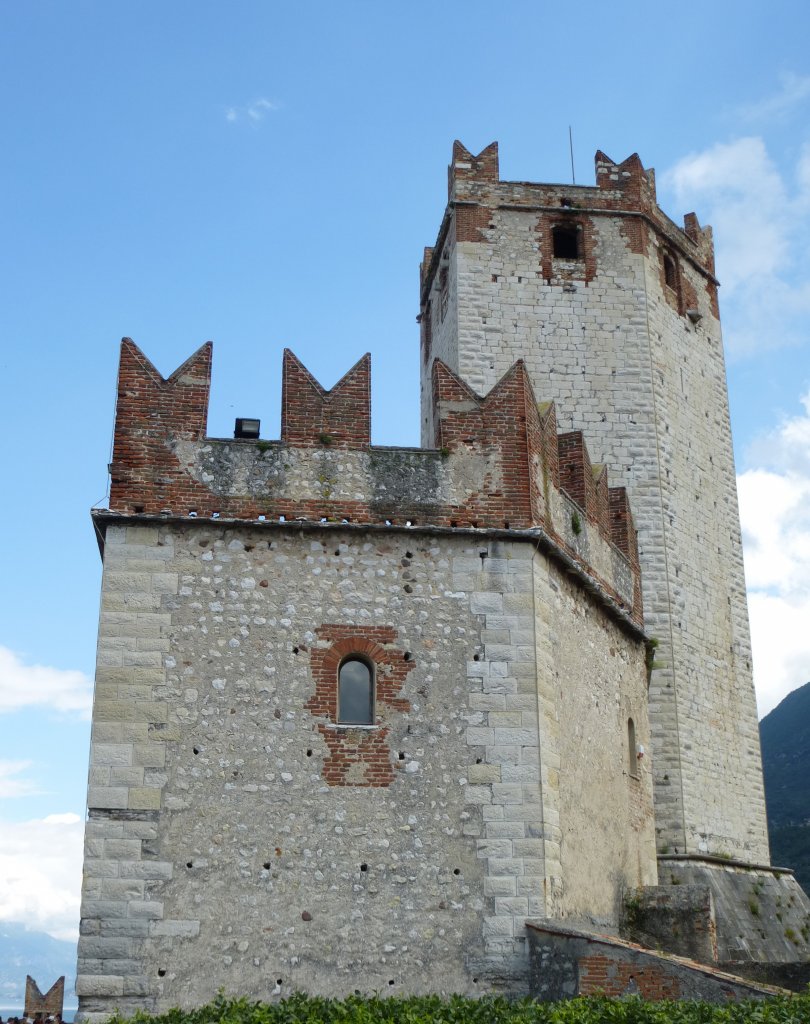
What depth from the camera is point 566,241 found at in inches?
993

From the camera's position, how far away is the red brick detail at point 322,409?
14.4 meters

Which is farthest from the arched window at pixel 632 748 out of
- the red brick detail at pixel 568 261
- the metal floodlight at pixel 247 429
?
the red brick detail at pixel 568 261

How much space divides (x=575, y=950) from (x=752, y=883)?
1136 cm

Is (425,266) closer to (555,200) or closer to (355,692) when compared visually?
(555,200)

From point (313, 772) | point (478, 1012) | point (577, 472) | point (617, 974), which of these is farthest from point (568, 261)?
Answer: point (478, 1012)

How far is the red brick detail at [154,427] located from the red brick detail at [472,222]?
1094 cm

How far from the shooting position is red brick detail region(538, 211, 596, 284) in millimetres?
24516

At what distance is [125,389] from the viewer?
14.3 m

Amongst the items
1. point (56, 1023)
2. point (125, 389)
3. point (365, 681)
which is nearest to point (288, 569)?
point (365, 681)

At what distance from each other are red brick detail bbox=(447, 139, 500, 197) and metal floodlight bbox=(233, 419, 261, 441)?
39.1ft

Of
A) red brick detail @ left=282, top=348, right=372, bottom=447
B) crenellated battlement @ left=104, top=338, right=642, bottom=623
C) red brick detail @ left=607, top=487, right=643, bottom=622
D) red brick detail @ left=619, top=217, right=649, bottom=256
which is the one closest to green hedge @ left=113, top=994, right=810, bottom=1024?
crenellated battlement @ left=104, top=338, right=642, bottom=623

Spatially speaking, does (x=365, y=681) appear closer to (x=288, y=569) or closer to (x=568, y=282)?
(x=288, y=569)

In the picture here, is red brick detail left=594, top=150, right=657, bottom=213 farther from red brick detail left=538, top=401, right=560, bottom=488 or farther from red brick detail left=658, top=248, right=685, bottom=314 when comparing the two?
red brick detail left=538, top=401, right=560, bottom=488

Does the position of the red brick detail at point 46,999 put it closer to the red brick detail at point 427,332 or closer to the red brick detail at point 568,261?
the red brick detail at point 427,332
